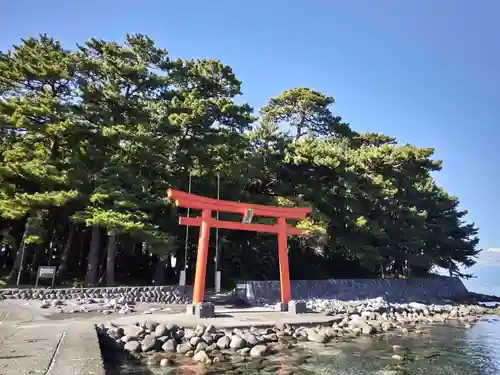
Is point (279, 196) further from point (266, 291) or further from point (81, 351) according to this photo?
point (81, 351)

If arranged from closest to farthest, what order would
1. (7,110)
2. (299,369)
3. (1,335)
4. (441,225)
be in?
(1,335), (299,369), (7,110), (441,225)

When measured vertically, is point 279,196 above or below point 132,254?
above

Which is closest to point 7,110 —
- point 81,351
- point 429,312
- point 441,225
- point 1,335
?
point 1,335

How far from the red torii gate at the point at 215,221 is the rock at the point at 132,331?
4150mm

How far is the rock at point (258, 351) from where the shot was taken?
435 inches

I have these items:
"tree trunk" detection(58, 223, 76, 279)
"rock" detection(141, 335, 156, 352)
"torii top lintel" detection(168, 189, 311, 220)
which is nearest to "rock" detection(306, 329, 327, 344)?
"rock" detection(141, 335, 156, 352)

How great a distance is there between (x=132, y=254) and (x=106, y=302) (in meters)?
8.36

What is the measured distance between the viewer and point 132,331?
1131 cm

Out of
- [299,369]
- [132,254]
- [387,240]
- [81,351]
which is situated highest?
[387,240]

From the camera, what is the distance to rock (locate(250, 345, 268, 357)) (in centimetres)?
1104

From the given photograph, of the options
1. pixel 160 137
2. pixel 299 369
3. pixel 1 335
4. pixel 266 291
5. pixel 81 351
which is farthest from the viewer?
pixel 266 291

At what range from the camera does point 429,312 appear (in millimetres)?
22453

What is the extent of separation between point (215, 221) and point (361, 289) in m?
14.2

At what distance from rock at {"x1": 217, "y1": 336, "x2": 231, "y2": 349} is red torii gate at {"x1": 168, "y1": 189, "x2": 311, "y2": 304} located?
3.98 m
